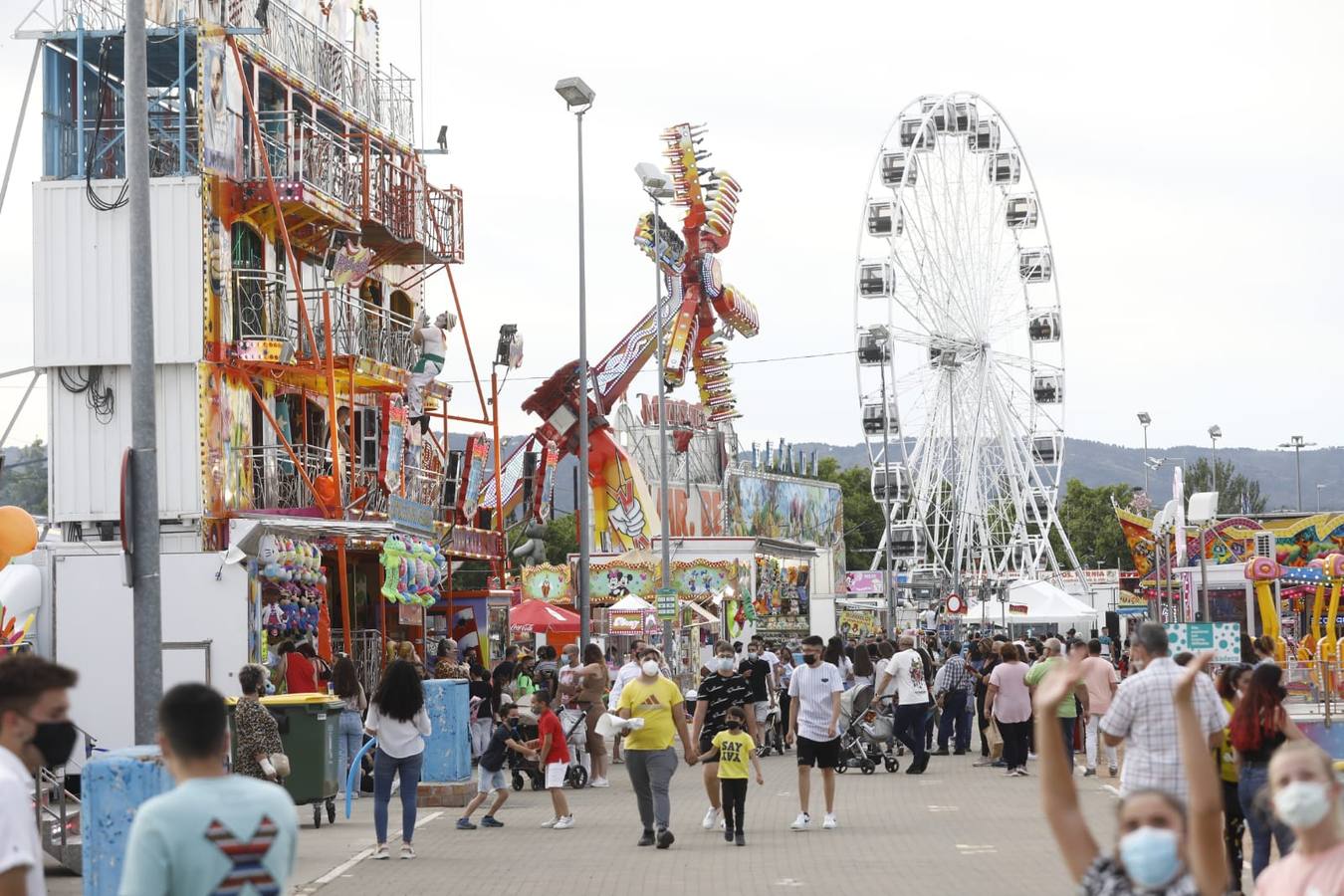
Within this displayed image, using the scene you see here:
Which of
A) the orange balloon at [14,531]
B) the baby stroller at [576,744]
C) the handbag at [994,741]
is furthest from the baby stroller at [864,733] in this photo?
the orange balloon at [14,531]

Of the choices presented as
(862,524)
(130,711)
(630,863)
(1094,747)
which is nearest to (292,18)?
(130,711)

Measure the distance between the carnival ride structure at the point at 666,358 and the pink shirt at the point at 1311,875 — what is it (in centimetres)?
3854

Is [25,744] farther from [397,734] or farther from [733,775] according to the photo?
[733,775]

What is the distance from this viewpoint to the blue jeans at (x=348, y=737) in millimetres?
20828

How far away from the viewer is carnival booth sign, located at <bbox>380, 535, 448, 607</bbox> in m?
28.8

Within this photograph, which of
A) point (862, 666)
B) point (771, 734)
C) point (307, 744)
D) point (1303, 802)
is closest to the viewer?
point (1303, 802)

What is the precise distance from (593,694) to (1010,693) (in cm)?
507

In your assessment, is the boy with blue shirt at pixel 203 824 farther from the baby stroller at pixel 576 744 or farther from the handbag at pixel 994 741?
the handbag at pixel 994 741

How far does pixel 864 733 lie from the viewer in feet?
85.3

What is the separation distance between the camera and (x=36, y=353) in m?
29.1

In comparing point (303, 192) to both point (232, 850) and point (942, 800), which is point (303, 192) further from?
point (232, 850)

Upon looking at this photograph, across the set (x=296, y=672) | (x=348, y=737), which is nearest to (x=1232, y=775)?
(x=348, y=737)

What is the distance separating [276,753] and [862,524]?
110m

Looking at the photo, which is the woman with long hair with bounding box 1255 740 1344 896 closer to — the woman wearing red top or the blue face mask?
the blue face mask
